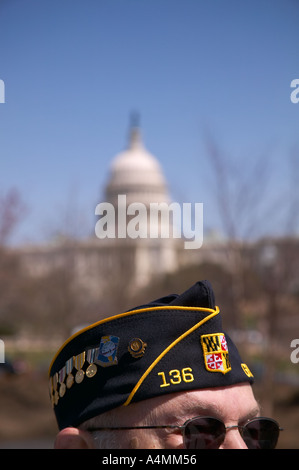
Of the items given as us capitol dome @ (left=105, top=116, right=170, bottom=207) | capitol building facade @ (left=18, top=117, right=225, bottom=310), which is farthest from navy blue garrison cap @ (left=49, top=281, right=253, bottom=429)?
us capitol dome @ (left=105, top=116, right=170, bottom=207)

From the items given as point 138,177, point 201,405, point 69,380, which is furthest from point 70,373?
point 138,177

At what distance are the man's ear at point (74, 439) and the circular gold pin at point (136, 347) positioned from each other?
0.81ft

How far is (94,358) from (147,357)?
5.5 inches

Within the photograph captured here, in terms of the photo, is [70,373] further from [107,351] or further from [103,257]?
[103,257]

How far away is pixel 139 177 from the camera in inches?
2886

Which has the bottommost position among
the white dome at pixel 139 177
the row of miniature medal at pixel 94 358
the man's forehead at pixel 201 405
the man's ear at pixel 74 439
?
the man's ear at pixel 74 439

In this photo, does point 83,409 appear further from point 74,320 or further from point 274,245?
point 74,320

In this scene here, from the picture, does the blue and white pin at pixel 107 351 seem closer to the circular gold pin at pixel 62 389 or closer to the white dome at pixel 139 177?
the circular gold pin at pixel 62 389

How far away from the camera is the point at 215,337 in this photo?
1.88m

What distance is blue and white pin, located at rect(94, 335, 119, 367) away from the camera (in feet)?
5.88

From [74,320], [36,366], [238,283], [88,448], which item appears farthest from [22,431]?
[88,448]

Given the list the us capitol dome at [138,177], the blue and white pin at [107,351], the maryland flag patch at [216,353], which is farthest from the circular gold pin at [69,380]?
the us capitol dome at [138,177]

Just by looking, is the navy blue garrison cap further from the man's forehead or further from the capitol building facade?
the capitol building facade

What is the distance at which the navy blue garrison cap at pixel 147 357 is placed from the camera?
69.3 inches
